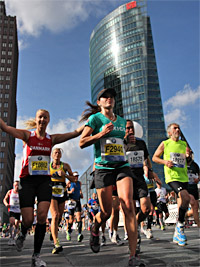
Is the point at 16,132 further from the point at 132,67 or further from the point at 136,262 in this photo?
the point at 132,67

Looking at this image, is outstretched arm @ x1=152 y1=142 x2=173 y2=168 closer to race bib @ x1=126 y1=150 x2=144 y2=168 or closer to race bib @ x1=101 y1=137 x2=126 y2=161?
race bib @ x1=126 y1=150 x2=144 y2=168

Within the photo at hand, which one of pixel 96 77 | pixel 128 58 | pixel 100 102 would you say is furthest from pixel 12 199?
pixel 96 77

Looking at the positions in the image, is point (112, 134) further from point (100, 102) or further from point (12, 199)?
point (12, 199)

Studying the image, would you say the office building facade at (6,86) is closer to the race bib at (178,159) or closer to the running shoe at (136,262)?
the race bib at (178,159)

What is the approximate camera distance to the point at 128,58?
371 feet

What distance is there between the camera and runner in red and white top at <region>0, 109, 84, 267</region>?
432cm

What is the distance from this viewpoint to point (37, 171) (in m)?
4.47

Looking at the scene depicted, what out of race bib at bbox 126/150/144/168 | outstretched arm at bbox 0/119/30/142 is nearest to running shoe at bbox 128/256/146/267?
outstretched arm at bbox 0/119/30/142

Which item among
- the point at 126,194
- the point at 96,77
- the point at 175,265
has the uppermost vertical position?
the point at 96,77

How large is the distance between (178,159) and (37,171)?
3.09 metres

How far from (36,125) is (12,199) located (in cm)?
772

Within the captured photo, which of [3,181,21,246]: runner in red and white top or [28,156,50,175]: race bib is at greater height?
[28,156,50,175]: race bib

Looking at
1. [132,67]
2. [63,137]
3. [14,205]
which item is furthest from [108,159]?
[132,67]

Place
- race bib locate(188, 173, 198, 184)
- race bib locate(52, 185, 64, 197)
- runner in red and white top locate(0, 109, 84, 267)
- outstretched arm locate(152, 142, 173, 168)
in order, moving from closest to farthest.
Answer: runner in red and white top locate(0, 109, 84, 267) < outstretched arm locate(152, 142, 173, 168) < race bib locate(52, 185, 64, 197) < race bib locate(188, 173, 198, 184)
